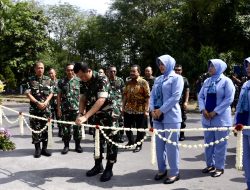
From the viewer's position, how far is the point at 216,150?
6.30m

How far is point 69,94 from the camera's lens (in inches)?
319

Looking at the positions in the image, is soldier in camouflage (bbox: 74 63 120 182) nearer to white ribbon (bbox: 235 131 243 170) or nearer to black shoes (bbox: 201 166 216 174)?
black shoes (bbox: 201 166 216 174)

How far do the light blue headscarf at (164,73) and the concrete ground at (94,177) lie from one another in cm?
124

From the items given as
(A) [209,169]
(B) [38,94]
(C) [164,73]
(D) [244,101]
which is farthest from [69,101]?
(D) [244,101]

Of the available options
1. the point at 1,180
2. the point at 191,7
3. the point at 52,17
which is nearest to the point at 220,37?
the point at 191,7

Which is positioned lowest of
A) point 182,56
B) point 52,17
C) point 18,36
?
point 182,56

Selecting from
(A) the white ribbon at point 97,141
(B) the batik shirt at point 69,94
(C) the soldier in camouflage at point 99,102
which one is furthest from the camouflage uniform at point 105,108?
(B) the batik shirt at point 69,94

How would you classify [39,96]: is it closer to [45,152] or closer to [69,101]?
[69,101]

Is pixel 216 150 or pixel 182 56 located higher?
pixel 182 56

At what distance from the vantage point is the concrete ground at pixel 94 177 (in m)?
5.89

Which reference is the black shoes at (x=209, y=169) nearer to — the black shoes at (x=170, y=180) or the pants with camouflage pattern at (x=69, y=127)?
the black shoes at (x=170, y=180)

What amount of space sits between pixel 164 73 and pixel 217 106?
988 millimetres

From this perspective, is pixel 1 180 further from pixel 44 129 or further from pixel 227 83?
pixel 227 83

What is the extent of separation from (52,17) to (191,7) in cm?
2760
